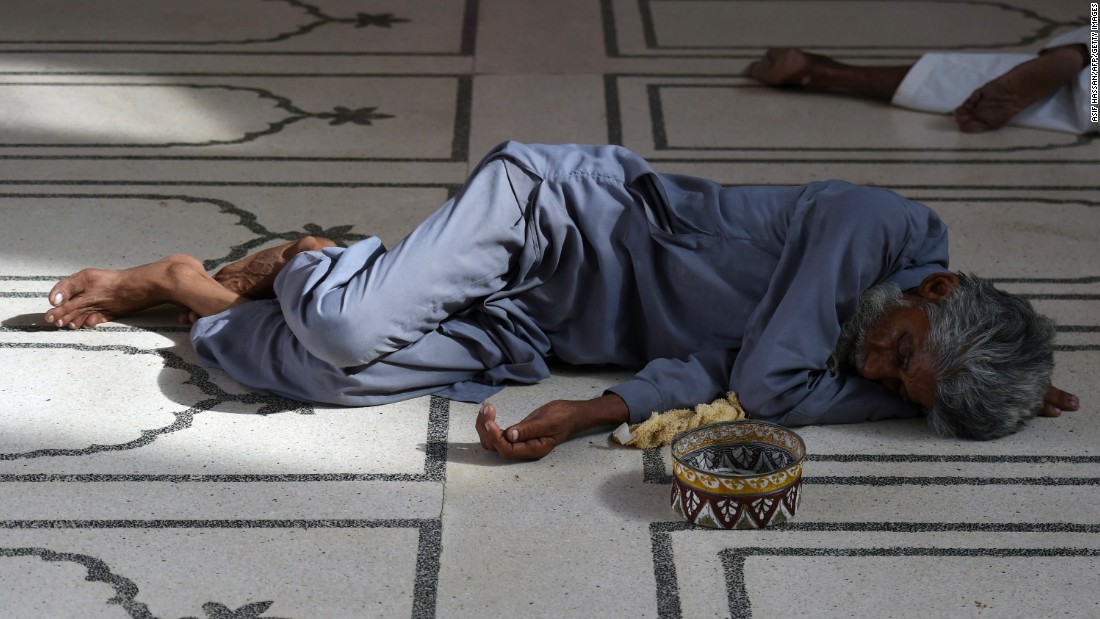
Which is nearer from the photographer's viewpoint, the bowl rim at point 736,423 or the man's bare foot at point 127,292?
the bowl rim at point 736,423

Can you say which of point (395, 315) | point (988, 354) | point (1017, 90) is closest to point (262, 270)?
point (395, 315)

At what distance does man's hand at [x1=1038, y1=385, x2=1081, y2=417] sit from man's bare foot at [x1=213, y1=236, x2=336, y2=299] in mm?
1042

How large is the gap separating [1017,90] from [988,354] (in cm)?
130

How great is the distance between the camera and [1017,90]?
2605mm

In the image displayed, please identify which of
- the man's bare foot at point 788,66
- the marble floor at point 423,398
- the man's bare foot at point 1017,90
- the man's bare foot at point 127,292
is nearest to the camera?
the marble floor at point 423,398

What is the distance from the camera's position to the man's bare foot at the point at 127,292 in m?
1.81

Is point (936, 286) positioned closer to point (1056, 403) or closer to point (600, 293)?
point (1056, 403)

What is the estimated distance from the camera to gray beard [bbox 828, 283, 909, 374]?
5.19 feet

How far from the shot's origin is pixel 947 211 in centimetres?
229

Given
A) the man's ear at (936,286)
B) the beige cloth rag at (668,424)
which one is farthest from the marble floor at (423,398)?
the man's ear at (936,286)

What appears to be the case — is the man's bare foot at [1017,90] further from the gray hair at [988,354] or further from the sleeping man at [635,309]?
the gray hair at [988,354]

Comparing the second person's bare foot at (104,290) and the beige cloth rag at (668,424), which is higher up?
the second person's bare foot at (104,290)

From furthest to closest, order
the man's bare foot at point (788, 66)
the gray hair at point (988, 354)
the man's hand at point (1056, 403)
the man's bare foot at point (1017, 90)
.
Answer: the man's bare foot at point (788, 66)
the man's bare foot at point (1017, 90)
the man's hand at point (1056, 403)
the gray hair at point (988, 354)

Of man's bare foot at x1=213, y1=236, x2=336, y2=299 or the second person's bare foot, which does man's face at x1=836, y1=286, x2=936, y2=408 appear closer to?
man's bare foot at x1=213, y1=236, x2=336, y2=299
